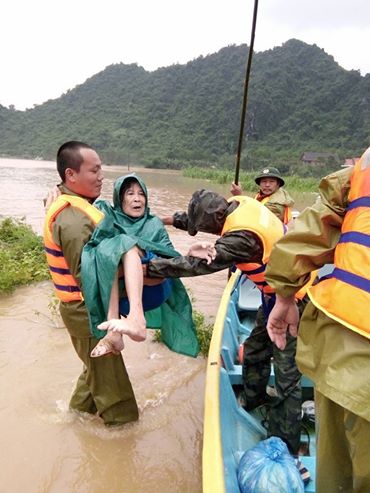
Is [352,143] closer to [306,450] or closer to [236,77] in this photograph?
[236,77]

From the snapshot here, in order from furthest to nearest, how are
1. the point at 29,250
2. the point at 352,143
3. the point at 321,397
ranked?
the point at 352,143 < the point at 29,250 < the point at 321,397

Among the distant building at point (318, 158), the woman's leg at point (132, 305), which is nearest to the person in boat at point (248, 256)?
the woman's leg at point (132, 305)

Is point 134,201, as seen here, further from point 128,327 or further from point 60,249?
point 128,327

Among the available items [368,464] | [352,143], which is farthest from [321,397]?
[352,143]

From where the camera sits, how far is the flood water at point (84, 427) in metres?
2.98

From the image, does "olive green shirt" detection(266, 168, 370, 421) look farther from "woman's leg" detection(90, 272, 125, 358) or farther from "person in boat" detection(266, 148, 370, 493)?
"woman's leg" detection(90, 272, 125, 358)

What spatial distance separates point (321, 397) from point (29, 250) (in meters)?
6.86

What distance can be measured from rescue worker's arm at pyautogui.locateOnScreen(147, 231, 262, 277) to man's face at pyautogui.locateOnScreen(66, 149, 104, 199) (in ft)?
2.36

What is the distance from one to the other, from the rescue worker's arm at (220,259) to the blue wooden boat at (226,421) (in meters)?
0.73

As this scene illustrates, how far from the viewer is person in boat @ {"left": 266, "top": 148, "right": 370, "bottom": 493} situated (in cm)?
129

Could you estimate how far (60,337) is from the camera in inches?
200

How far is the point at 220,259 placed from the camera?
2.28m

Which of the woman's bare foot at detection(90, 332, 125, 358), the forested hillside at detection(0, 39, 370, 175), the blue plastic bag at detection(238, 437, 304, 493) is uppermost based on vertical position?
the forested hillside at detection(0, 39, 370, 175)

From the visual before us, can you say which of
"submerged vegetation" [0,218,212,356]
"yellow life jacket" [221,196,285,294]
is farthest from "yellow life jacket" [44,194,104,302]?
"submerged vegetation" [0,218,212,356]
